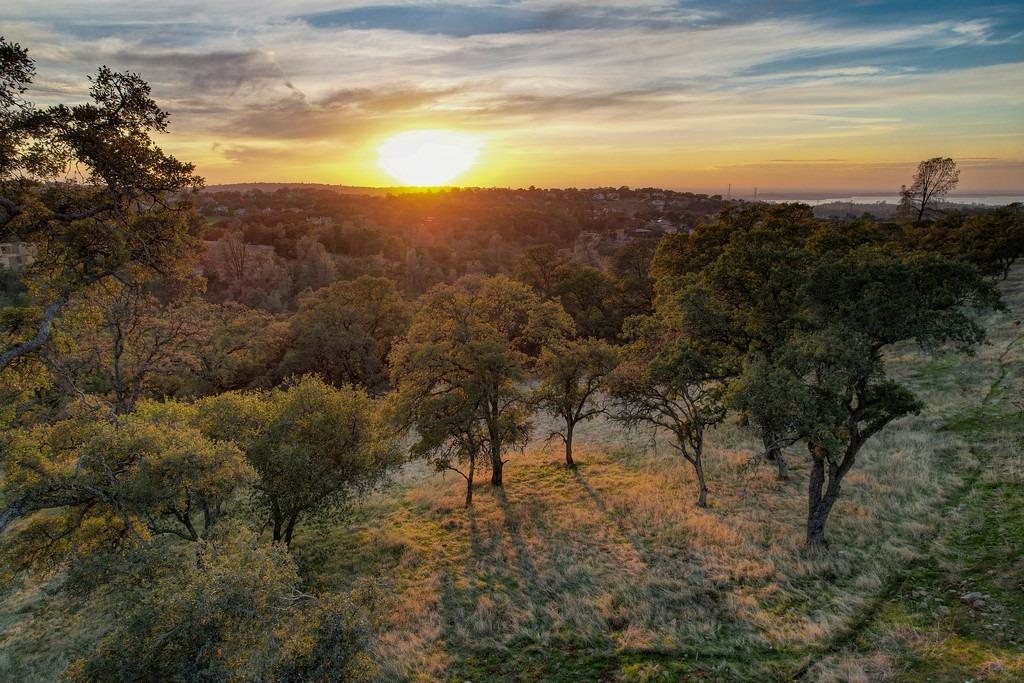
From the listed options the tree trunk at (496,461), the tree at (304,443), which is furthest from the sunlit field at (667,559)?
the tree at (304,443)

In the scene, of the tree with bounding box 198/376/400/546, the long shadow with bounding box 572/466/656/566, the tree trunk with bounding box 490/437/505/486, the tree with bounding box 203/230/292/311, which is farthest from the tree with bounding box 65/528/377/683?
the tree with bounding box 203/230/292/311

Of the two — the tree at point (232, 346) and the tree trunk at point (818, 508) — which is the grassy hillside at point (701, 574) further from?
the tree at point (232, 346)

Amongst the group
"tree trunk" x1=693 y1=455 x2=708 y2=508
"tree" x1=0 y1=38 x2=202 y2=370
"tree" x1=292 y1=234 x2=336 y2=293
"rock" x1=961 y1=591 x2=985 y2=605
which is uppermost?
"tree" x1=0 y1=38 x2=202 y2=370

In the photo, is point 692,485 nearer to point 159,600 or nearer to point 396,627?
point 396,627

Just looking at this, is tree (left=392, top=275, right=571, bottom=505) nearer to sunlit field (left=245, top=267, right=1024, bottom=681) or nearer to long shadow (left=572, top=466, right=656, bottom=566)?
sunlit field (left=245, top=267, right=1024, bottom=681)

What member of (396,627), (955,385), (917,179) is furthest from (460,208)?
(396,627)

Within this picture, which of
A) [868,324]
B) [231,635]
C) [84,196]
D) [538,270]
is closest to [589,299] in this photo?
[538,270]
